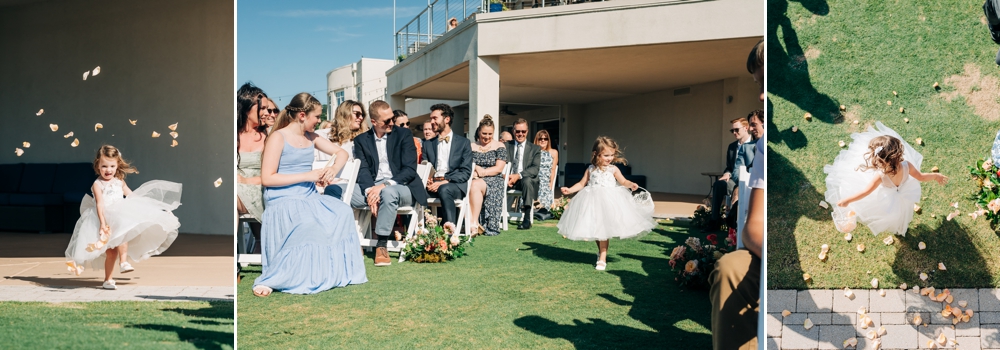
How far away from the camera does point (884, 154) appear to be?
371 centimetres

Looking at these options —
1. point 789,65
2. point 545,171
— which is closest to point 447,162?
point 545,171

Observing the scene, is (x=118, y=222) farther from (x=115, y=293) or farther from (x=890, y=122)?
(x=890, y=122)

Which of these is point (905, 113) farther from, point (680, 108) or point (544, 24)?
point (544, 24)

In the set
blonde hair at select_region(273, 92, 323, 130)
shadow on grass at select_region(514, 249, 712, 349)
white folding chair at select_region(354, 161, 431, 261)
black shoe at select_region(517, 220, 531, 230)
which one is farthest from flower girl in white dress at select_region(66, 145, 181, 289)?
black shoe at select_region(517, 220, 531, 230)

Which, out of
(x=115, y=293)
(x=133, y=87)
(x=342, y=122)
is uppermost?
(x=133, y=87)

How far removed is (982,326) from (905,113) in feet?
3.96

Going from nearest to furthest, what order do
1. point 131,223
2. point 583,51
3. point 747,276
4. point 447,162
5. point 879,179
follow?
1. point 747,276
2. point 879,179
3. point 131,223
4. point 447,162
5. point 583,51

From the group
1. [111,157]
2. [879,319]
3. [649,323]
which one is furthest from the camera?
[111,157]

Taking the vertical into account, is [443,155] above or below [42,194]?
above

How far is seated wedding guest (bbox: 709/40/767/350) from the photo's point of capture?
2066 mm

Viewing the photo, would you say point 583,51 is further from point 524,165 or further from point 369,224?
point 369,224

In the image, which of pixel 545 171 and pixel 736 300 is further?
pixel 545 171

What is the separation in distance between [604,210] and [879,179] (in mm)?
1772

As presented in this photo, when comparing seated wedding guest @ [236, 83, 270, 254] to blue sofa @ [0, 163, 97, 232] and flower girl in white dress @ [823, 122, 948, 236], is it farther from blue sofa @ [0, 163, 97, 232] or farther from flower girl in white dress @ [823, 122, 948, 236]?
blue sofa @ [0, 163, 97, 232]
